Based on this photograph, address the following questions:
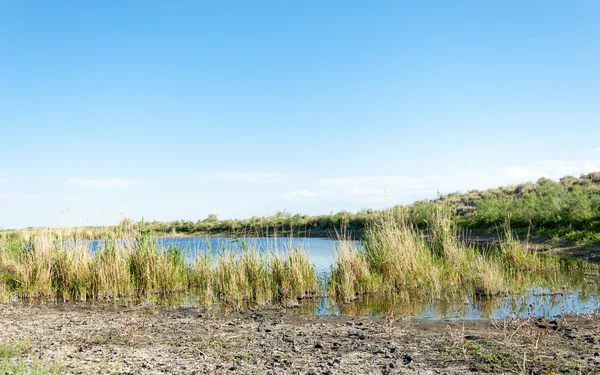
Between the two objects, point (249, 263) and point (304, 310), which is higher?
point (249, 263)

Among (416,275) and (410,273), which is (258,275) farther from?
(416,275)

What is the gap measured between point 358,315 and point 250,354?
294cm

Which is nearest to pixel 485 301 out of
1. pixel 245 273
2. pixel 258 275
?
pixel 258 275

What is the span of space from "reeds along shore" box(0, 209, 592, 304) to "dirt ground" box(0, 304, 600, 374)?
6.74ft

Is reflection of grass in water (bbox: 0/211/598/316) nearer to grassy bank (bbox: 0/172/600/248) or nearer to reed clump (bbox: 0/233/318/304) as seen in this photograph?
reed clump (bbox: 0/233/318/304)

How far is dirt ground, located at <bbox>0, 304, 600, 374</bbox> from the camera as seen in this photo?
466 centimetres

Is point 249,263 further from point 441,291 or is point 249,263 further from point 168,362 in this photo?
point 168,362

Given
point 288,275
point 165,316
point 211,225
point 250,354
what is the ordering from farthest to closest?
point 211,225 → point 288,275 → point 165,316 → point 250,354

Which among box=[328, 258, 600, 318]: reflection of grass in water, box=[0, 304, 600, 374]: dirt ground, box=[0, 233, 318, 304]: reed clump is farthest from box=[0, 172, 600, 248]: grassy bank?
box=[0, 304, 600, 374]: dirt ground

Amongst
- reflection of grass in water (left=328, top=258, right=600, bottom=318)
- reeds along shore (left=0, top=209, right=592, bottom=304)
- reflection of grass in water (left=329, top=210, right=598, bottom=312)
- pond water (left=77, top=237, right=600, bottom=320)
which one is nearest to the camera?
pond water (left=77, top=237, right=600, bottom=320)

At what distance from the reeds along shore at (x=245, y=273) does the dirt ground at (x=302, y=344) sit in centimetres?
206

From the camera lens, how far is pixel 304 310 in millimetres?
8430

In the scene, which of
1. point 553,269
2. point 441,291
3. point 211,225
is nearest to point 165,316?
point 441,291

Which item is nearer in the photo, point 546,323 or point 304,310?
point 546,323
